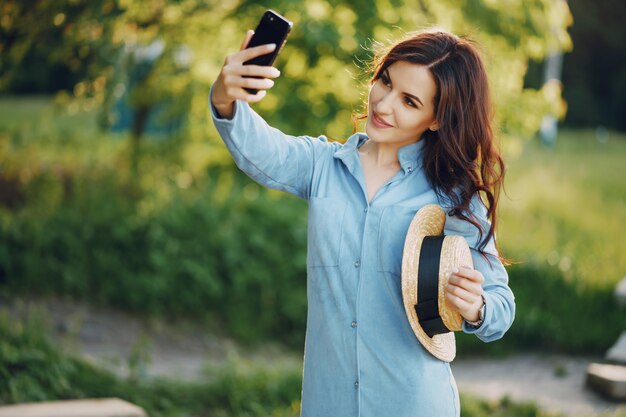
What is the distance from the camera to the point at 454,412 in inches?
85.7

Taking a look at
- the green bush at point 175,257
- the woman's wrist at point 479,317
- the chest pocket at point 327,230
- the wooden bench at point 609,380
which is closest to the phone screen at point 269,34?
the chest pocket at point 327,230

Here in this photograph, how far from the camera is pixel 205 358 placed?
6109mm

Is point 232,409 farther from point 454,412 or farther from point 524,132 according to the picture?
point 524,132

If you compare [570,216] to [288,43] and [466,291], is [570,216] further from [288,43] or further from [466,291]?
[466,291]

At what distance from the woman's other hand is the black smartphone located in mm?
672

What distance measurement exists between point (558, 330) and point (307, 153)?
16.7 ft

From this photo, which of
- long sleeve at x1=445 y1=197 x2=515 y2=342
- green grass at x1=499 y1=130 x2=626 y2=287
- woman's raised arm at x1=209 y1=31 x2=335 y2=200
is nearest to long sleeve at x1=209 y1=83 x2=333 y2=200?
woman's raised arm at x1=209 y1=31 x2=335 y2=200

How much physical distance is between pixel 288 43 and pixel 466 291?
14.3 feet

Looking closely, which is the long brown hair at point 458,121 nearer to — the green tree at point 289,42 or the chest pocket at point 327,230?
the chest pocket at point 327,230

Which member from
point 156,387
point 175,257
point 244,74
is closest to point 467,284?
point 244,74

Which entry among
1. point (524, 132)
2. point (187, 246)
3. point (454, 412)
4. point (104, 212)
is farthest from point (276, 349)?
point (454, 412)

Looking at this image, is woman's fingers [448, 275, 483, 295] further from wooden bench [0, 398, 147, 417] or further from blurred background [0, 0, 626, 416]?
blurred background [0, 0, 626, 416]

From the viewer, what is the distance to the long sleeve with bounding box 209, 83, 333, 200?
6.55ft

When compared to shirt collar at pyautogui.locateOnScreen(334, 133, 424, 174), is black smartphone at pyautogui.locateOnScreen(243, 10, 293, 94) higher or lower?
higher
